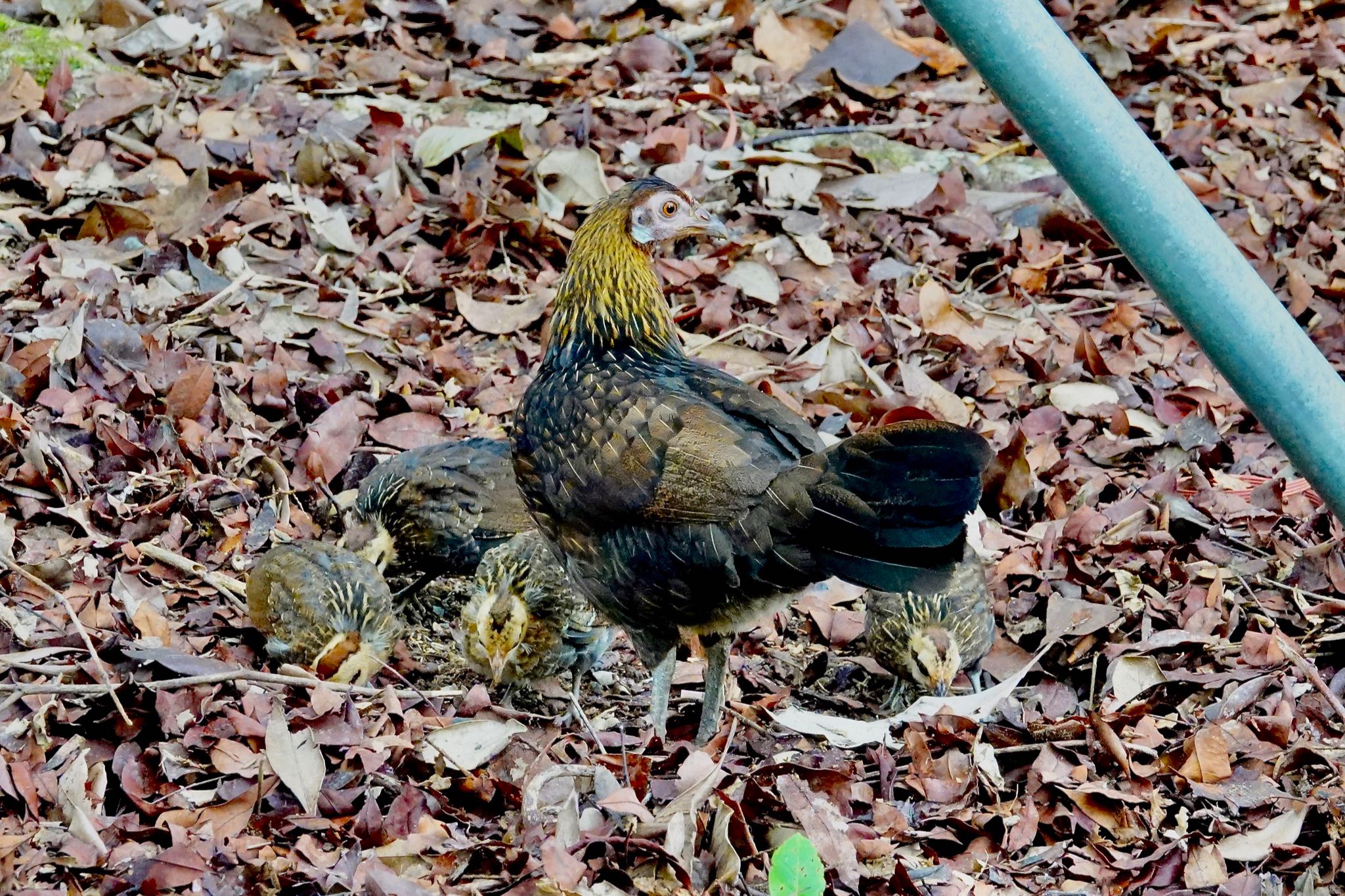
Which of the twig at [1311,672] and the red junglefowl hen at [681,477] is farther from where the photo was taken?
the twig at [1311,672]

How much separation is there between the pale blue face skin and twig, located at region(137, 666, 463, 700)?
1.64 m

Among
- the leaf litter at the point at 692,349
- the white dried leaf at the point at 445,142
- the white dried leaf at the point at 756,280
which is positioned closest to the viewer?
the leaf litter at the point at 692,349

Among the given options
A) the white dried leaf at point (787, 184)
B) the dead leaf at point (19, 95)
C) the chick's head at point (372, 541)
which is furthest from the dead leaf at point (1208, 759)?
the dead leaf at point (19, 95)

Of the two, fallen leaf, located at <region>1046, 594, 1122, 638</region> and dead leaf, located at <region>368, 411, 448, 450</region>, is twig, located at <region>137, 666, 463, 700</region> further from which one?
fallen leaf, located at <region>1046, 594, 1122, 638</region>

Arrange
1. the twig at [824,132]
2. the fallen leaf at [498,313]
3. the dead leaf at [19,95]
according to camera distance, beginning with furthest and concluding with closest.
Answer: the twig at [824,132] < the dead leaf at [19,95] < the fallen leaf at [498,313]

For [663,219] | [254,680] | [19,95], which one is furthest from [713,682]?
[19,95]

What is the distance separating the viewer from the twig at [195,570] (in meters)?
4.62

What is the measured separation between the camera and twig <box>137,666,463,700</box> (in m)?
3.79

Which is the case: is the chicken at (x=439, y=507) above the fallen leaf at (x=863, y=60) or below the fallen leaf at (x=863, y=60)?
below

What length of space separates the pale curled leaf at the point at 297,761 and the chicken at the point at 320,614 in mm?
566

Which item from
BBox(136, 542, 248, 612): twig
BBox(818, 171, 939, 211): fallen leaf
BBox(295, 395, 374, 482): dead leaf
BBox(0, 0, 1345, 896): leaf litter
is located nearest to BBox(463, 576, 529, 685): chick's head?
BBox(0, 0, 1345, 896): leaf litter

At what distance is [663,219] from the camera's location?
15.3 feet

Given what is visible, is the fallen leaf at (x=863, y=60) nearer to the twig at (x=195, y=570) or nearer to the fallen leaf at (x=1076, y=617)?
the fallen leaf at (x=1076, y=617)

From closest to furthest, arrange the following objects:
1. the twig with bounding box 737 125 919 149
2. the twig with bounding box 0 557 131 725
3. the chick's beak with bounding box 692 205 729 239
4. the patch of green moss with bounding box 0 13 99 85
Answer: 1. the twig with bounding box 0 557 131 725
2. the chick's beak with bounding box 692 205 729 239
3. the patch of green moss with bounding box 0 13 99 85
4. the twig with bounding box 737 125 919 149
